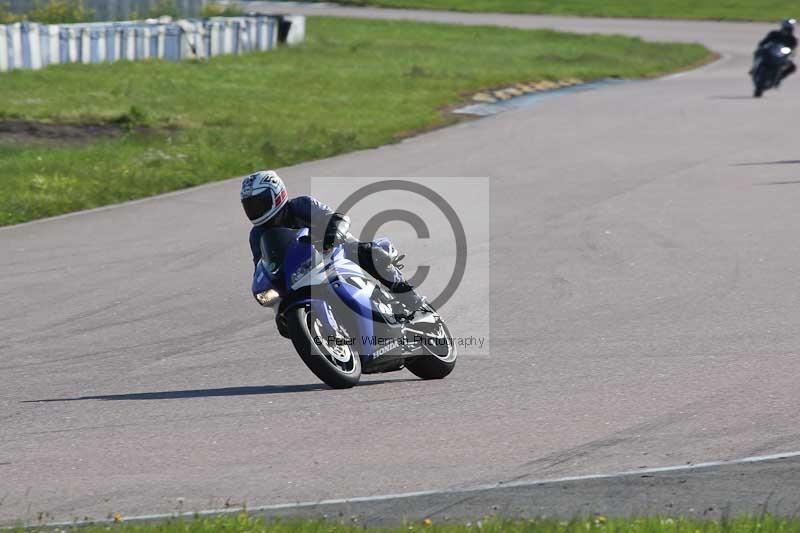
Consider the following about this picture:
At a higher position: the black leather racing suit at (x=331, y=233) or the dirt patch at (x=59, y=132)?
the black leather racing suit at (x=331, y=233)

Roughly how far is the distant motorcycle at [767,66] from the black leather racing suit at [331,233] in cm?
2023

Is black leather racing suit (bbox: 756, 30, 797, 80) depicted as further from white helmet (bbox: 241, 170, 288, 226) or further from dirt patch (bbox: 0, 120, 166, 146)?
white helmet (bbox: 241, 170, 288, 226)

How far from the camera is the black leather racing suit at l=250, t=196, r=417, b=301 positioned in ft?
28.7

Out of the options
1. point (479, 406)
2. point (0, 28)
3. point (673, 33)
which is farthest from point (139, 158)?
point (673, 33)

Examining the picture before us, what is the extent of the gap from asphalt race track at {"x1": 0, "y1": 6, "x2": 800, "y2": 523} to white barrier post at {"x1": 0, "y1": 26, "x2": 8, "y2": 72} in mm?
8698

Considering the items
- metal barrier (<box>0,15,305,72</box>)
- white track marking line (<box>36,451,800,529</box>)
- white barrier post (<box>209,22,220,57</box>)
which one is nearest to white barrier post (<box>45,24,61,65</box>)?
metal barrier (<box>0,15,305,72</box>)

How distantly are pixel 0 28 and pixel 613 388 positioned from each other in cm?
1893

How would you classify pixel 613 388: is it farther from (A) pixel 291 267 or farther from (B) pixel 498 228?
(B) pixel 498 228

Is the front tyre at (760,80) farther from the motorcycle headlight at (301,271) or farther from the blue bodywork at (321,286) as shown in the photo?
the motorcycle headlight at (301,271)

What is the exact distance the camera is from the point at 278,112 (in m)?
24.2

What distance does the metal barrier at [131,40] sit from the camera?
25844 millimetres

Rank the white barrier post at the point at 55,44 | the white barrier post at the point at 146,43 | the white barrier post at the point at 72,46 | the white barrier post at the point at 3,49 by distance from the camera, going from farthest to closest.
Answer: the white barrier post at the point at 146,43, the white barrier post at the point at 72,46, the white barrier post at the point at 55,44, the white barrier post at the point at 3,49

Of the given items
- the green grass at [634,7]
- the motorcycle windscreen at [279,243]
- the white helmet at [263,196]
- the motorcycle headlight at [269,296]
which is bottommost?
the green grass at [634,7]

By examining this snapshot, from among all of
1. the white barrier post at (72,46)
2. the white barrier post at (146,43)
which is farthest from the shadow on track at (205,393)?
the white barrier post at (146,43)
